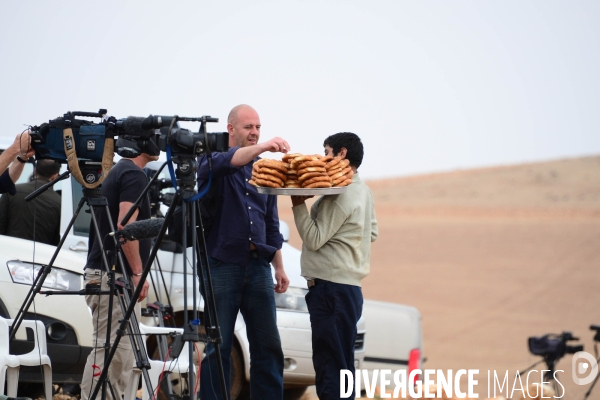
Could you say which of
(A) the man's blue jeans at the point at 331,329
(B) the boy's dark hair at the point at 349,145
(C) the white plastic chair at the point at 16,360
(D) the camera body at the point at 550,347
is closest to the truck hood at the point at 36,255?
(C) the white plastic chair at the point at 16,360

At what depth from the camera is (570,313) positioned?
77.0 feet

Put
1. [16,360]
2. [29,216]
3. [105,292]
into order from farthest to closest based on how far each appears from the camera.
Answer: [29,216] → [105,292] → [16,360]

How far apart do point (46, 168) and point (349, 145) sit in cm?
283

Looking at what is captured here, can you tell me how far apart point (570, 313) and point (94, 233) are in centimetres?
1949

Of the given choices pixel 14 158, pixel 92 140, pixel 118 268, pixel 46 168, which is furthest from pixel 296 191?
pixel 46 168

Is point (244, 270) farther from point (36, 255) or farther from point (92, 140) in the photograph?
point (36, 255)

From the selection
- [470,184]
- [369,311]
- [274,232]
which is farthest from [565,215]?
[274,232]

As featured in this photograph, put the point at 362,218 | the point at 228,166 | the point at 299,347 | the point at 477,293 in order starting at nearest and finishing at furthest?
the point at 228,166, the point at 362,218, the point at 299,347, the point at 477,293

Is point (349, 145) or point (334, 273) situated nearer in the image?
point (334, 273)

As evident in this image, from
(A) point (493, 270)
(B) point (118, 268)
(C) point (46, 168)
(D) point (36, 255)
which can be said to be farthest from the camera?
(A) point (493, 270)

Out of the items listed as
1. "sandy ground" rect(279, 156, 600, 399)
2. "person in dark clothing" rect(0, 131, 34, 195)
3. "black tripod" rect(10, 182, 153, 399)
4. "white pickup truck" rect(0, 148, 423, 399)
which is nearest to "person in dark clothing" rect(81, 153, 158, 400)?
"black tripod" rect(10, 182, 153, 399)

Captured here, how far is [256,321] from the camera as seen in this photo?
18.8 feet

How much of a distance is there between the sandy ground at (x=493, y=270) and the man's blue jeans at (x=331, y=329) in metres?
6.56

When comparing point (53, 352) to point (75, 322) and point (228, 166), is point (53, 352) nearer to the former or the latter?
point (75, 322)
